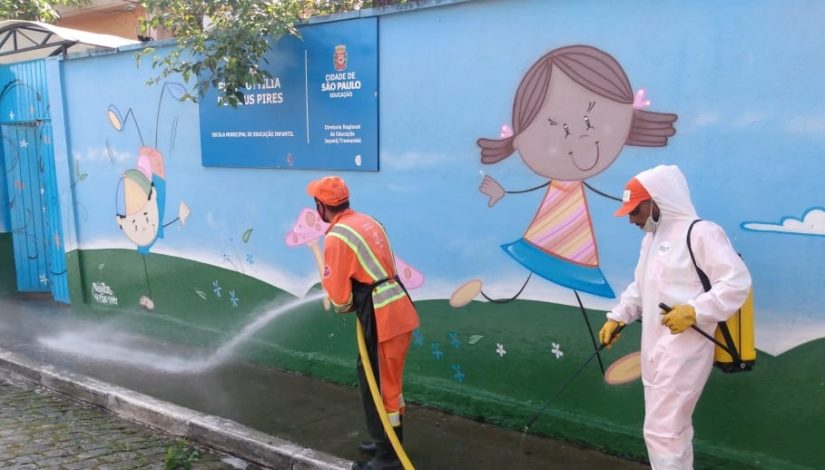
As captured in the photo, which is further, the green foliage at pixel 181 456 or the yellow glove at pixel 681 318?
the green foliage at pixel 181 456

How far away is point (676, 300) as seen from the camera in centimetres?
293

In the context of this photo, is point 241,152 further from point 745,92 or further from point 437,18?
point 745,92

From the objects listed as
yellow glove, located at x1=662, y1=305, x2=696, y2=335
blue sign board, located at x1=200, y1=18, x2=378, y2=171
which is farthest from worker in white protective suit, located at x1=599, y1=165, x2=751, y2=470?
blue sign board, located at x1=200, y1=18, x2=378, y2=171

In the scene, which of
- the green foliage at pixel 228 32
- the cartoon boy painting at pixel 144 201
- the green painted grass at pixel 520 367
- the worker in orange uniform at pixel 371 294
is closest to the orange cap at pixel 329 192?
the worker in orange uniform at pixel 371 294

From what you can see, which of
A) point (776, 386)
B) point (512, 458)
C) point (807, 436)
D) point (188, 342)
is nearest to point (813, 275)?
point (776, 386)

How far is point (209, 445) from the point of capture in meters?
4.48

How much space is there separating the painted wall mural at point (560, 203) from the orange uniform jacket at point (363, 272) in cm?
101

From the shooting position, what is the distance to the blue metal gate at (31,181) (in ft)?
25.8

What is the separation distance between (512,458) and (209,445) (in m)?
2.10

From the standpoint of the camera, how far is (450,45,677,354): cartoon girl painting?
381cm

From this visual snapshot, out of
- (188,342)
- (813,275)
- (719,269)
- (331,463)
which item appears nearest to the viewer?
(719,269)

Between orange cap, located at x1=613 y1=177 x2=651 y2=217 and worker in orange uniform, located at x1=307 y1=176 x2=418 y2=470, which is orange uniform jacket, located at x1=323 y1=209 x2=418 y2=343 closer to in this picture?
worker in orange uniform, located at x1=307 y1=176 x2=418 y2=470

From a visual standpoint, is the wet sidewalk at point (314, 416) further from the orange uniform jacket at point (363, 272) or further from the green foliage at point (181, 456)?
the orange uniform jacket at point (363, 272)

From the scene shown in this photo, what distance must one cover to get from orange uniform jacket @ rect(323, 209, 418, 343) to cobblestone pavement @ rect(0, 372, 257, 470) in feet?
4.88
